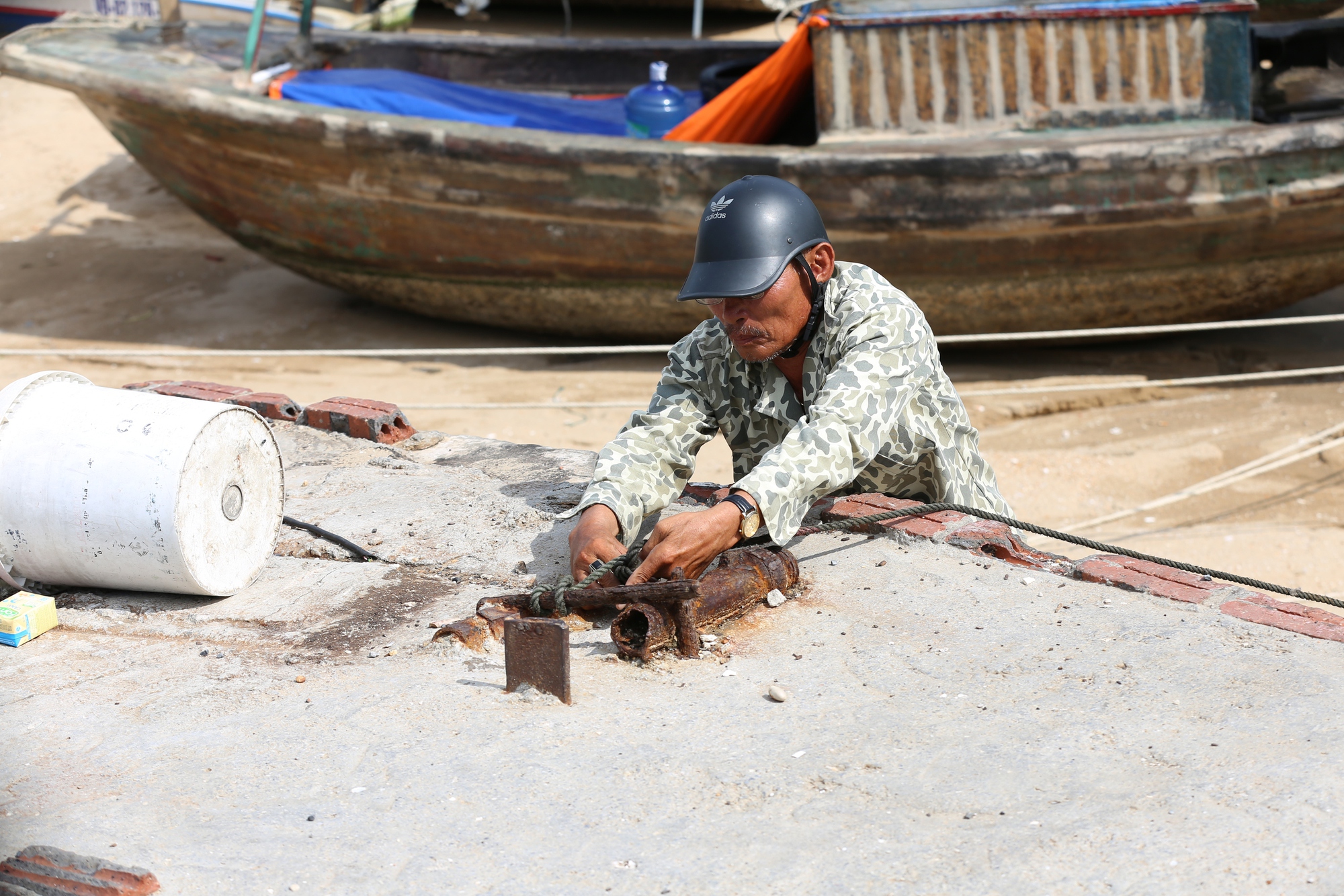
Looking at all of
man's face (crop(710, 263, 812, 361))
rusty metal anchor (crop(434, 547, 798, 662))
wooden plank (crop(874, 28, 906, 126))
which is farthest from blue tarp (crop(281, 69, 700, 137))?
rusty metal anchor (crop(434, 547, 798, 662))

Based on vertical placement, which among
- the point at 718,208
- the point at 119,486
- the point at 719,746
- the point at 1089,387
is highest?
the point at 718,208

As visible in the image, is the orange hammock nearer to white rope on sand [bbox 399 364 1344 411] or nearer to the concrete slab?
white rope on sand [bbox 399 364 1344 411]

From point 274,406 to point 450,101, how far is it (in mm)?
3998

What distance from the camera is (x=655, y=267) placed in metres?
7.36

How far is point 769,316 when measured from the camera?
3.24 m

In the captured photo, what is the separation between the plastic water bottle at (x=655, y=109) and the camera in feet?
24.9

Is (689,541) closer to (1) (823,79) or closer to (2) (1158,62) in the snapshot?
(1) (823,79)

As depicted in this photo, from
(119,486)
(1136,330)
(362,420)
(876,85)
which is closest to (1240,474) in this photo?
(1136,330)

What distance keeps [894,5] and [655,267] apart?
1.97 meters

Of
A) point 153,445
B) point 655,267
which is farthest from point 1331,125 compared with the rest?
point 153,445

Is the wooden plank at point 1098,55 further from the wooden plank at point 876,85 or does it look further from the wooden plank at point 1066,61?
the wooden plank at point 876,85

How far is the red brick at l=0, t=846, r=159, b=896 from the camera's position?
2.13 meters

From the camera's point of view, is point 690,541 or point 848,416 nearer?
point 690,541

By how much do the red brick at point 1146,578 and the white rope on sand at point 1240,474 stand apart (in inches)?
71.7
